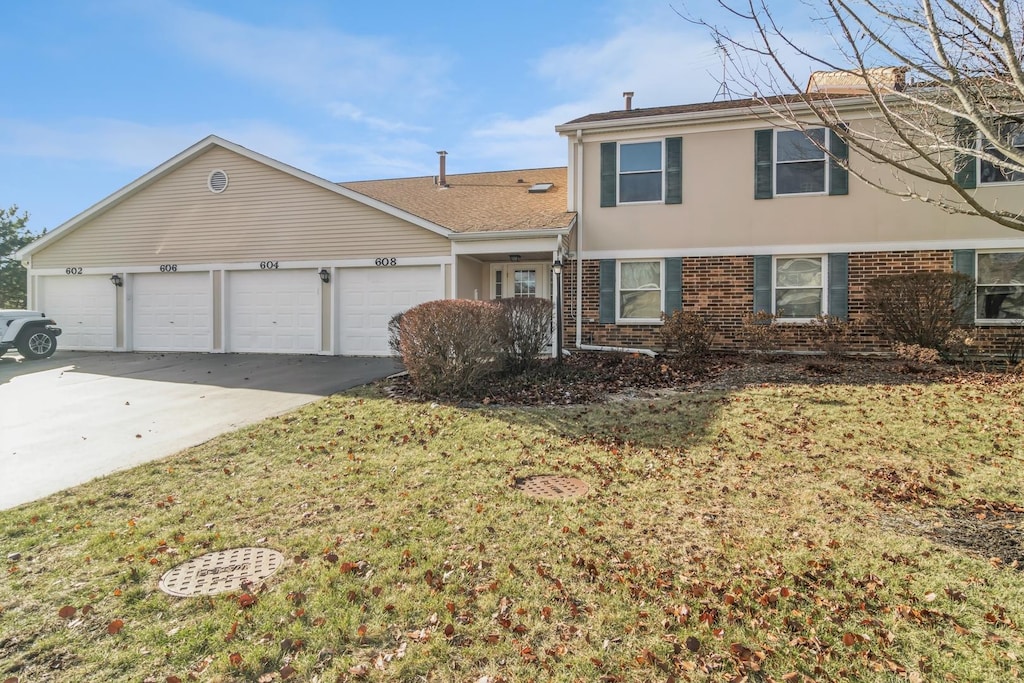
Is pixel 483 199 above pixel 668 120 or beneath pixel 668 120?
beneath

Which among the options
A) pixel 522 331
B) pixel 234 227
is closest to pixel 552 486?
pixel 522 331

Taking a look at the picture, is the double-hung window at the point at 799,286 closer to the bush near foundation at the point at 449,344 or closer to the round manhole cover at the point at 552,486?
the bush near foundation at the point at 449,344

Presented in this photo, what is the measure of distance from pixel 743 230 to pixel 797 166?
169 centimetres

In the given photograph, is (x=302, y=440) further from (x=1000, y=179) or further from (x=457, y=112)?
(x=1000, y=179)

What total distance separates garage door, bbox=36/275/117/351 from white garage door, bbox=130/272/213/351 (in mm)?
755

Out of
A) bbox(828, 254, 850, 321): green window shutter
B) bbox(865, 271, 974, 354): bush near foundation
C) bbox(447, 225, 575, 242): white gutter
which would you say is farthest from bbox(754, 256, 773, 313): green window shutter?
bbox(447, 225, 575, 242): white gutter

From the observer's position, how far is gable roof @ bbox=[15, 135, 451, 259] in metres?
12.7

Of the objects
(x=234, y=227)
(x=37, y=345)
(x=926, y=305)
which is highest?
(x=234, y=227)

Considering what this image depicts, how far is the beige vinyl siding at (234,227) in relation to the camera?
13.0m

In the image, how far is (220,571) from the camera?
3.27m

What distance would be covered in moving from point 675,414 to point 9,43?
531 inches

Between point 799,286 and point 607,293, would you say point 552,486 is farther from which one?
point 799,286

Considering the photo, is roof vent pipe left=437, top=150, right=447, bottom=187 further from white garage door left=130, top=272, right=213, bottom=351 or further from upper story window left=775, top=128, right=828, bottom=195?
upper story window left=775, top=128, right=828, bottom=195

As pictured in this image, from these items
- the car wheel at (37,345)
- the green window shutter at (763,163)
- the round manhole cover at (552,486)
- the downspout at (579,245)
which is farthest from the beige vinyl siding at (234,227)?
the round manhole cover at (552,486)
